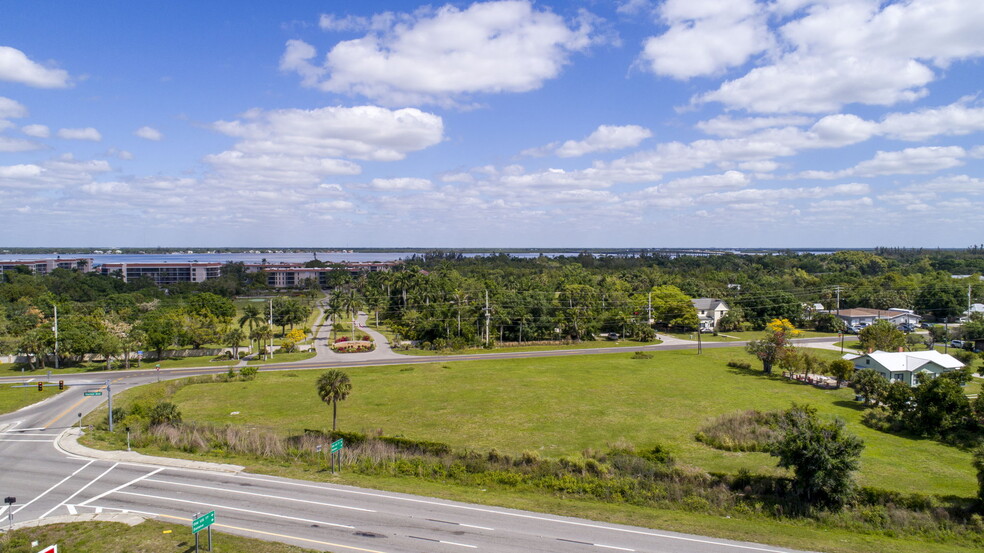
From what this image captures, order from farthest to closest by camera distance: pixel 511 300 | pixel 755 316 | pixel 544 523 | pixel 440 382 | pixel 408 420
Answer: pixel 755 316 < pixel 511 300 < pixel 440 382 < pixel 408 420 < pixel 544 523

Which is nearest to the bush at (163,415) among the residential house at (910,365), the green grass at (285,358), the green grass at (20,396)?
the green grass at (20,396)

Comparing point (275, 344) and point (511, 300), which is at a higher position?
point (511, 300)

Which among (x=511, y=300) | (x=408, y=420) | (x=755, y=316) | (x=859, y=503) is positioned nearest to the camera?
(x=859, y=503)

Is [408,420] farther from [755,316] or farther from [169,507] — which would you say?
[755,316]

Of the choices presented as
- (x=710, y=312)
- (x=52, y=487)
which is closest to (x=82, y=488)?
(x=52, y=487)

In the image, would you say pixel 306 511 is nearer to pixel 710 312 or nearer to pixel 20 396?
pixel 20 396

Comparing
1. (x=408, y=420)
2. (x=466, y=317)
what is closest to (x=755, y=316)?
(x=466, y=317)

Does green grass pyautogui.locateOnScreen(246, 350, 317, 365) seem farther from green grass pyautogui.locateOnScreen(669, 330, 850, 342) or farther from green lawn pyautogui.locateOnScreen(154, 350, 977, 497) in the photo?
green grass pyautogui.locateOnScreen(669, 330, 850, 342)

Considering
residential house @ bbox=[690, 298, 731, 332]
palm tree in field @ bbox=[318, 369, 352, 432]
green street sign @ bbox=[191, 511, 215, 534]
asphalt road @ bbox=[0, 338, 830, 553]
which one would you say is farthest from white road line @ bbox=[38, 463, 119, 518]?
residential house @ bbox=[690, 298, 731, 332]
